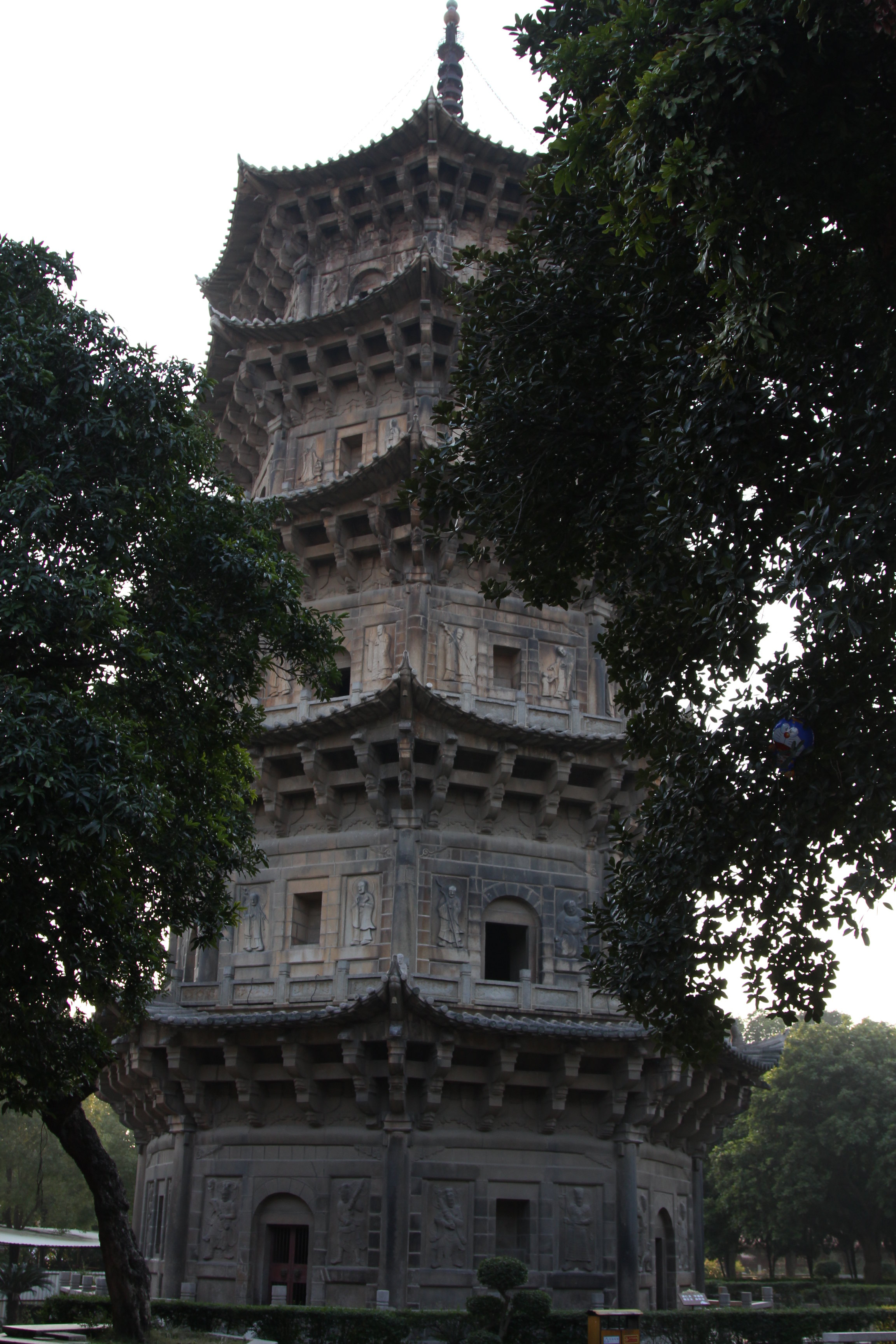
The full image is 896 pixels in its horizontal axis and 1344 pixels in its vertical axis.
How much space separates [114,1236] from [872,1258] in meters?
37.3

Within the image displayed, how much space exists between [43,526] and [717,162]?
6.90m

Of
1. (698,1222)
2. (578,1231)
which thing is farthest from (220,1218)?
(698,1222)

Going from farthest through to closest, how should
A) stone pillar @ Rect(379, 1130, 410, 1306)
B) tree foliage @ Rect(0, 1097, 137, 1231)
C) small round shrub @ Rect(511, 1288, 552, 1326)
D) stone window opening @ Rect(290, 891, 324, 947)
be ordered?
1. tree foliage @ Rect(0, 1097, 137, 1231)
2. stone window opening @ Rect(290, 891, 324, 947)
3. stone pillar @ Rect(379, 1130, 410, 1306)
4. small round shrub @ Rect(511, 1288, 552, 1326)

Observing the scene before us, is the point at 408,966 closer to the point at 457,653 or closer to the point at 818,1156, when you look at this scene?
the point at 457,653

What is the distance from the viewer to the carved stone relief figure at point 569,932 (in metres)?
21.4

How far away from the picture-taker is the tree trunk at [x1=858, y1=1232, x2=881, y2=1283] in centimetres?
4266

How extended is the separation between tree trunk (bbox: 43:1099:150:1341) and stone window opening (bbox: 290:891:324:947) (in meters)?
6.94

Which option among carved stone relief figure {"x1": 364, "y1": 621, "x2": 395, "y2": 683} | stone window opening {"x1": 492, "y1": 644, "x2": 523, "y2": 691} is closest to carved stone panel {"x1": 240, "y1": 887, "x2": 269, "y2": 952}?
carved stone relief figure {"x1": 364, "y1": 621, "x2": 395, "y2": 683}

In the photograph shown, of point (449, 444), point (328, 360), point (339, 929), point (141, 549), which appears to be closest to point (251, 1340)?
point (339, 929)

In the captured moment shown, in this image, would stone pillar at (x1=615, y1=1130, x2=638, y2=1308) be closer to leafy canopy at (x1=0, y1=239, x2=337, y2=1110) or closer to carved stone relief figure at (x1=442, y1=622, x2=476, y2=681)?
carved stone relief figure at (x1=442, y1=622, x2=476, y2=681)

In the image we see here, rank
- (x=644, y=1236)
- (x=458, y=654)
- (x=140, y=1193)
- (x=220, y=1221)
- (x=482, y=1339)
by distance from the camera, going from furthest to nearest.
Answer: (x=140, y=1193) → (x=458, y=654) → (x=644, y=1236) → (x=220, y=1221) → (x=482, y=1339)

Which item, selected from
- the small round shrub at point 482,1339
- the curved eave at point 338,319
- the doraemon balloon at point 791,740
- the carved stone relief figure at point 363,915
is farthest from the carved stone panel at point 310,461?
the doraemon balloon at point 791,740

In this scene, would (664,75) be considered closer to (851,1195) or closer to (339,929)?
(339,929)

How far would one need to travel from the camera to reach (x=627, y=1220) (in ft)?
64.8
